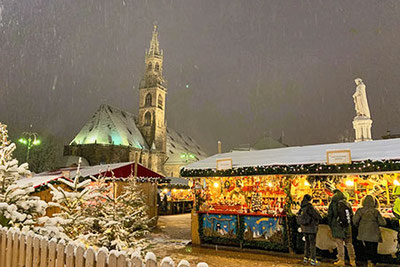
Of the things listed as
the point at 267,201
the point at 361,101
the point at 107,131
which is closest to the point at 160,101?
the point at 107,131

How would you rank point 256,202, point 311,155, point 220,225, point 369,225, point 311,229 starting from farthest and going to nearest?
point 256,202
point 220,225
point 311,155
point 311,229
point 369,225

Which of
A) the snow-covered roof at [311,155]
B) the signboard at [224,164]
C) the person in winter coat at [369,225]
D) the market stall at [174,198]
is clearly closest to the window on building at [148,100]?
the market stall at [174,198]

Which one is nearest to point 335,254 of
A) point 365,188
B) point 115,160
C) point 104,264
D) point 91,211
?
point 365,188

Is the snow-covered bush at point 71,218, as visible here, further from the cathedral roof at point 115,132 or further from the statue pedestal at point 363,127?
the cathedral roof at point 115,132

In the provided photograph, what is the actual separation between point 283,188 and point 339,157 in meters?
1.86

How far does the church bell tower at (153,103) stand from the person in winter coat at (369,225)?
145ft

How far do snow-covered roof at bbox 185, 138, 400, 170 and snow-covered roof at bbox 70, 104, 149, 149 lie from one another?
1408 inches

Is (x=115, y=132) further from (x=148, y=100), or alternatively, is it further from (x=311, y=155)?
(x=311, y=155)

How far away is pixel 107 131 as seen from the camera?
147ft

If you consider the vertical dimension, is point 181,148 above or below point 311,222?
above

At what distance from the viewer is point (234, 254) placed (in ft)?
29.0

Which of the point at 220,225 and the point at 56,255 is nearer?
the point at 56,255

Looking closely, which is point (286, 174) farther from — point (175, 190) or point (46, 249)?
point (175, 190)

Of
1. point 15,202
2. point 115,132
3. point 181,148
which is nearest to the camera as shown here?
point 15,202
